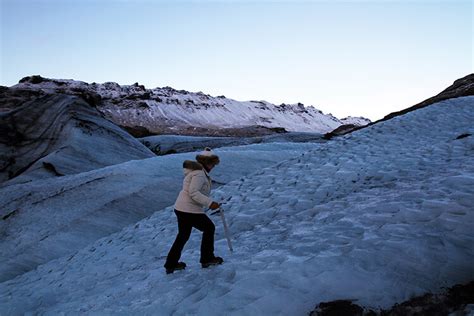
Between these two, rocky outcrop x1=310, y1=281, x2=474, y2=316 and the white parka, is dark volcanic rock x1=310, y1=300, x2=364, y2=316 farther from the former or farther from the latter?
the white parka

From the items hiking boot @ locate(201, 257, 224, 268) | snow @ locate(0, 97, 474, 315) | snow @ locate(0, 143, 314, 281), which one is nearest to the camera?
snow @ locate(0, 97, 474, 315)

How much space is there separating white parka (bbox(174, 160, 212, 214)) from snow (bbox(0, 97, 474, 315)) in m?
0.94

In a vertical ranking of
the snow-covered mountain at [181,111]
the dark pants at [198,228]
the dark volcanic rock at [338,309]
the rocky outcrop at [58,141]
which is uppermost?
the snow-covered mountain at [181,111]

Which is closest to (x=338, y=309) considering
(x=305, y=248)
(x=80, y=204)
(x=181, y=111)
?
(x=305, y=248)

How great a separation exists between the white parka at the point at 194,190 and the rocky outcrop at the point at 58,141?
497 inches

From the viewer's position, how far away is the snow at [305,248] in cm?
450

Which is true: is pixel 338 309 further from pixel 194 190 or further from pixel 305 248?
pixel 194 190

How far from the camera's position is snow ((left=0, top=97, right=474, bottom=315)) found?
14.8 feet

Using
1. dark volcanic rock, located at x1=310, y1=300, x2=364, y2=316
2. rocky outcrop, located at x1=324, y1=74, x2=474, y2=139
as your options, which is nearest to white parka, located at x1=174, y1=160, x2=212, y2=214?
dark volcanic rock, located at x1=310, y1=300, x2=364, y2=316

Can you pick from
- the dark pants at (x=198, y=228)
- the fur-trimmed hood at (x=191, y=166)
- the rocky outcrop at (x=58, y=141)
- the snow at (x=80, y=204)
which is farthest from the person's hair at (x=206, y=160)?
the rocky outcrop at (x=58, y=141)

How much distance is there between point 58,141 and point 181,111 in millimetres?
120827

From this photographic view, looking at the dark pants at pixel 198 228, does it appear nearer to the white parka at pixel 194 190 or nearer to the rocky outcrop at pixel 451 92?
the white parka at pixel 194 190

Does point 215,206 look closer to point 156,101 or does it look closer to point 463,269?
point 463,269

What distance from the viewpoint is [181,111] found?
13888cm
